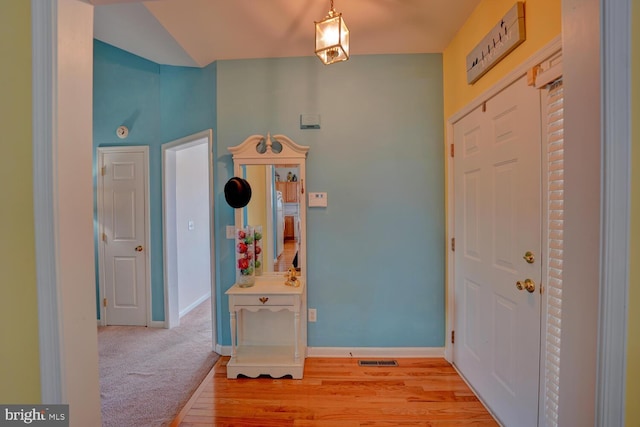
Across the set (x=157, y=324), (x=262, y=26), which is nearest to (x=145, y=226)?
(x=157, y=324)

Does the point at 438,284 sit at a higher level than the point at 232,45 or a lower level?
lower

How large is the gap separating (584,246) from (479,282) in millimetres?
1203

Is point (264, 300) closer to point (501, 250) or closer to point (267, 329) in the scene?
point (267, 329)

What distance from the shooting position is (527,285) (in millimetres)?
1322

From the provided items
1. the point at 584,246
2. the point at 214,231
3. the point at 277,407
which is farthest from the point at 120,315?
the point at 584,246

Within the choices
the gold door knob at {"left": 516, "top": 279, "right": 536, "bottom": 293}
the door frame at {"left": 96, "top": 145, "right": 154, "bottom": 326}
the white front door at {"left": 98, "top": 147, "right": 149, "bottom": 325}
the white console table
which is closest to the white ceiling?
the door frame at {"left": 96, "top": 145, "right": 154, "bottom": 326}

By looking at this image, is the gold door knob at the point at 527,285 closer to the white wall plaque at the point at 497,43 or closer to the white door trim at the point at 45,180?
the white wall plaque at the point at 497,43

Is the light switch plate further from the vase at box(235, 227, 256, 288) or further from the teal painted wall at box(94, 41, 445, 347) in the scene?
the vase at box(235, 227, 256, 288)

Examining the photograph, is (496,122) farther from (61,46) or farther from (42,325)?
(42,325)

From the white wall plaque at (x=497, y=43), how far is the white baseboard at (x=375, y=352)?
7.18 ft

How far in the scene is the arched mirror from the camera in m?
2.22

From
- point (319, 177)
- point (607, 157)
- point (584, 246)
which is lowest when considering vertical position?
point (584, 246)

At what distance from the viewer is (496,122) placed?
1566mm

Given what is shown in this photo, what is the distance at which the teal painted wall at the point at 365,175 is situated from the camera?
2264mm
